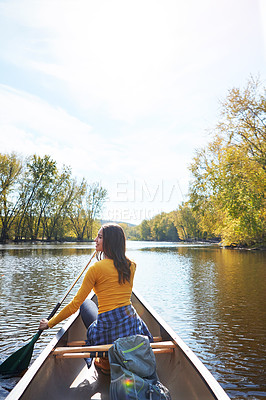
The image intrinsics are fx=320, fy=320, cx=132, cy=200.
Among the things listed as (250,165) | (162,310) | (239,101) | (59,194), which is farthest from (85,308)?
(59,194)

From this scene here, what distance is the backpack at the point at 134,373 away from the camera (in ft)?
7.00

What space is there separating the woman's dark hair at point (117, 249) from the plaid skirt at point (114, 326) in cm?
29

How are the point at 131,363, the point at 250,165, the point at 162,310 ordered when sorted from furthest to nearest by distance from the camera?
1. the point at 250,165
2. the point at 162,310
3. the point at 131,363

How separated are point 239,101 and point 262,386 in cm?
1792

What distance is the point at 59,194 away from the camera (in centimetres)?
4916

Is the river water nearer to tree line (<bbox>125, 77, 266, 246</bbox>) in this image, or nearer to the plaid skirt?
the plaid skirt

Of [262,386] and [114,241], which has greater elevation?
[114,241]

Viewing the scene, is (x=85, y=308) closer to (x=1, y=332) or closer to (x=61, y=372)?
(x=61, y=372)

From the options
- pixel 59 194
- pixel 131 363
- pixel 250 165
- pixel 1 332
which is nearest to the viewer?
pixel 131 363

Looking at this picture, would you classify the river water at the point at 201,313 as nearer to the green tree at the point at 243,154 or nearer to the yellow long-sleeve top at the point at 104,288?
the yellow long-sleeve top at the point at 104,288

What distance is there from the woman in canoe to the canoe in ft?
1.21

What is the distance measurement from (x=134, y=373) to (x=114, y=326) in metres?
0.57

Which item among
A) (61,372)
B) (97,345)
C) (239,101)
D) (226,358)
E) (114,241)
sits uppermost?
(239,101)

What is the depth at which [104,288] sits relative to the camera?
2.76 m
